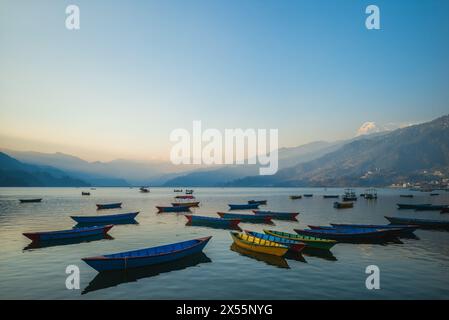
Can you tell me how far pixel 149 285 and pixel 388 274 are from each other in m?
20.1

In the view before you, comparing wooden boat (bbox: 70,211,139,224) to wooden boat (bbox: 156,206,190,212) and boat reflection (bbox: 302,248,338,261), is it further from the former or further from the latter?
boat reflection (bbox: 302,248,338,261)

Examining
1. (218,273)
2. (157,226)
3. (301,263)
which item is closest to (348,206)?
(157,226)

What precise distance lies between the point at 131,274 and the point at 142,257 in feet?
5.14

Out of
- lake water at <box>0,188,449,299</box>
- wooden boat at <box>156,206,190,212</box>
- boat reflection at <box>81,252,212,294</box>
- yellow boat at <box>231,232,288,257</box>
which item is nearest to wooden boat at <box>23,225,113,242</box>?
lake water at <box>0,188,449,299</box>

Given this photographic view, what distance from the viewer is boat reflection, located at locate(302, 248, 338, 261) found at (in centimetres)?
3086

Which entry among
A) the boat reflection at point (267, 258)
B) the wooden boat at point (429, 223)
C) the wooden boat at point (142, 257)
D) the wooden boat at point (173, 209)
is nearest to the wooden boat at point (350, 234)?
the boat reflection at point (267, 258)

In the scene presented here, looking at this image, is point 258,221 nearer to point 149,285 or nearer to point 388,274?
point 388,274

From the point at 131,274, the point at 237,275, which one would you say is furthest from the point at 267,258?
the point at 131,274

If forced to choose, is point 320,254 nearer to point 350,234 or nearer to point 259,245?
point 259,245

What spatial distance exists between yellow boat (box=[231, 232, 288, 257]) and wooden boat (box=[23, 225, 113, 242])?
2079cm
